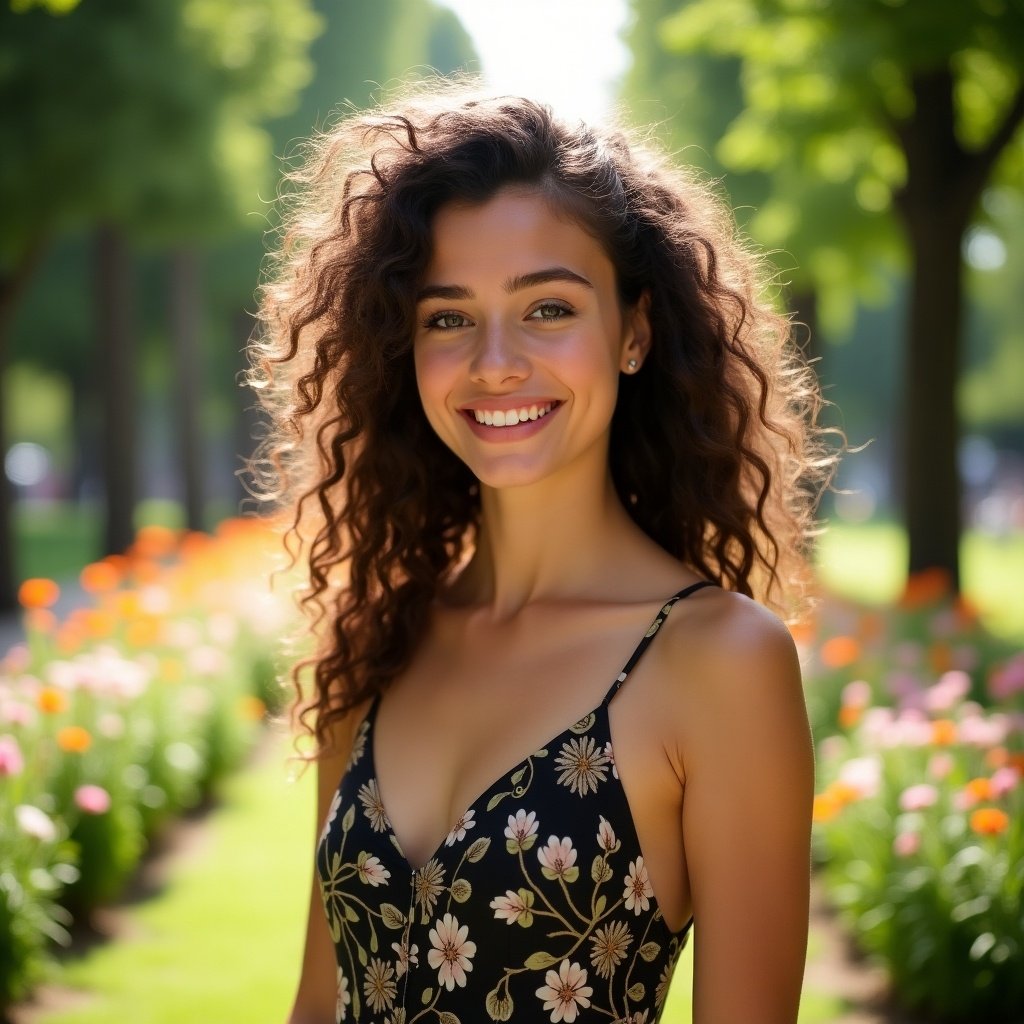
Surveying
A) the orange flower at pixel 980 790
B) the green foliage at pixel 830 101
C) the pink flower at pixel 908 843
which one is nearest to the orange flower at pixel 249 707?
the green foliage at pixel 830 101

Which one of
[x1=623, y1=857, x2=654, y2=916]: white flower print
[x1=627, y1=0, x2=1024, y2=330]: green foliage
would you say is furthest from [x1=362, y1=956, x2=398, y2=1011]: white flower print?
[x1=627, y1=0, x2=1024, y2=330]: green foliage

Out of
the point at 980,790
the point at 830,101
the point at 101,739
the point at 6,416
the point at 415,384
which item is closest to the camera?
the point at 415,384

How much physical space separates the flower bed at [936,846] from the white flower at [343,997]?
213cm

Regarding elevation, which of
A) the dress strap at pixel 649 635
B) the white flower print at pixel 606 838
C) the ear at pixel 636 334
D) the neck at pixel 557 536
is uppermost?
the ear at pixel 636 334

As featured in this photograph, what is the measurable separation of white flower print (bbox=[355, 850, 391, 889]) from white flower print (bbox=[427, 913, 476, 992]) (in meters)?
0.12

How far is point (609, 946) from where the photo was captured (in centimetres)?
201

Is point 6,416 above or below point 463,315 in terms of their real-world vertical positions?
above

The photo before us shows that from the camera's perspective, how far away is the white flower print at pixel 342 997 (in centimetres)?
224

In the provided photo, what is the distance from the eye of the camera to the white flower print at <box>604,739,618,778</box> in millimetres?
2031

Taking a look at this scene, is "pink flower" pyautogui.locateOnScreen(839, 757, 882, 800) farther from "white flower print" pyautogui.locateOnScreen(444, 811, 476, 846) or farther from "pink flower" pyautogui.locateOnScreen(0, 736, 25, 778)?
"pink flower" pyautogui.locateOnScreen(0, 736, 25, 778)

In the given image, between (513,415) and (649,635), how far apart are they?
43cm

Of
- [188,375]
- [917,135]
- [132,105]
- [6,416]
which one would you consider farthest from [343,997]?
[188,375]

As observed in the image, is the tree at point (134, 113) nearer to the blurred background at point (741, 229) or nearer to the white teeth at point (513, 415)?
the blurred background at point (741, 229)

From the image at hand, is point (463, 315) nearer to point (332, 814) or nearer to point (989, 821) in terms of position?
point (332, 814)
